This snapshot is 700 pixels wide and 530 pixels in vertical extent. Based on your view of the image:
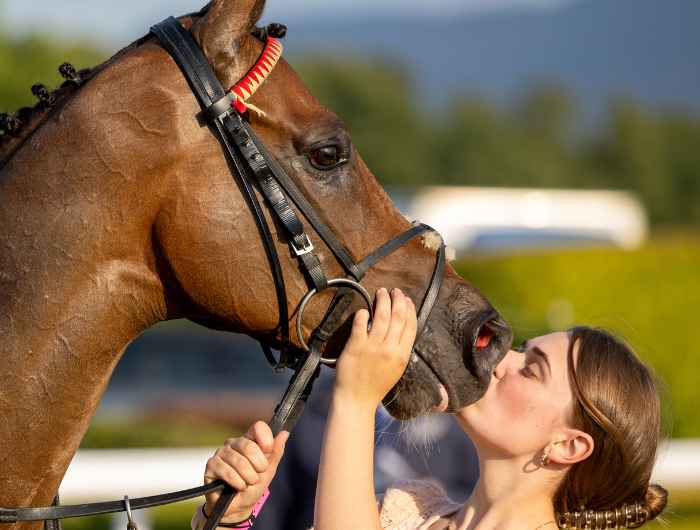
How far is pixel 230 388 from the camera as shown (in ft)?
45.2

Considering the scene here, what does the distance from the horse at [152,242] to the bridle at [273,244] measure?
3 cm

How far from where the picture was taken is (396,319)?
2.64 metres

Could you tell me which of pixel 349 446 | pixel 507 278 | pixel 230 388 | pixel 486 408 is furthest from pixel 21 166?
pixel 230 388

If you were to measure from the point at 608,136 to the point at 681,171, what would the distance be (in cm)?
617

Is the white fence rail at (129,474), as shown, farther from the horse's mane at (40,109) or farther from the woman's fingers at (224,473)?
the horse's mane at (40,109)

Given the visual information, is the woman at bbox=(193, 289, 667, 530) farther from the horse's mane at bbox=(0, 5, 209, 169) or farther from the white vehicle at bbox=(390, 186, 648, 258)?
the white vehicle at bbox=(390, 186, 648, 258)

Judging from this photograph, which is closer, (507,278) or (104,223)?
(104,223)

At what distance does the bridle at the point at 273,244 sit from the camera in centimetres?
260

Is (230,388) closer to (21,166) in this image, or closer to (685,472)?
(685,472)

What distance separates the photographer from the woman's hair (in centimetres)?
308

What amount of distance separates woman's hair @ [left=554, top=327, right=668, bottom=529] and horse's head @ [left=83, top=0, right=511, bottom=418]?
0.47 meters

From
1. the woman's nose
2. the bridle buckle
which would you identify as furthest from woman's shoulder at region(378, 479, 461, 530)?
the bridle buckle

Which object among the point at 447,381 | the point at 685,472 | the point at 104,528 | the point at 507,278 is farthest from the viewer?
the point at 507,278

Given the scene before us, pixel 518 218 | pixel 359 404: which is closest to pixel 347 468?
pixel 359 404
